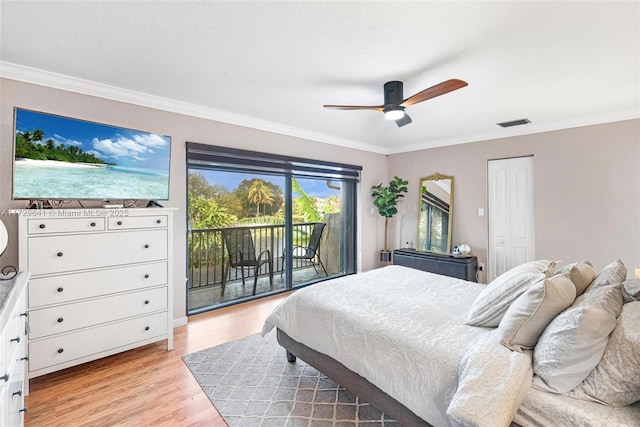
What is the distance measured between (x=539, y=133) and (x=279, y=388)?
449 cm

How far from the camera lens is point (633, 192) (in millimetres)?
3332

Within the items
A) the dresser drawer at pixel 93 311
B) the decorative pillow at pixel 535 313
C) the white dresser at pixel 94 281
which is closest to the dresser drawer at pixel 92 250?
the white dresser at pixel 94 281

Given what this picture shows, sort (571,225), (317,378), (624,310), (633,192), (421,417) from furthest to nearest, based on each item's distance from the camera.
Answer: (571,225) → (633,192) → (317,378) → (421,417) → (624,310)

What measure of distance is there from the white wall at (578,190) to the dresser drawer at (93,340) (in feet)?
14.8

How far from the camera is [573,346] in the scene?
46.0 inches

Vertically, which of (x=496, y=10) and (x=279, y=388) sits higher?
(x=496, y=10)

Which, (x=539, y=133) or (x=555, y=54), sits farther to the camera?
(x=539, y=133)

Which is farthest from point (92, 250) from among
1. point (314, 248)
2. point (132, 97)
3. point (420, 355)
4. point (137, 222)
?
point (314, 248)

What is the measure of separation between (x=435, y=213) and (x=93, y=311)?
4.78 m

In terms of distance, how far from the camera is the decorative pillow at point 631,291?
58.0 inches

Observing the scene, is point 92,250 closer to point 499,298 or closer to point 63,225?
point 63,225

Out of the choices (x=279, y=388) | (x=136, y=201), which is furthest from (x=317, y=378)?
(x=136, y=201)

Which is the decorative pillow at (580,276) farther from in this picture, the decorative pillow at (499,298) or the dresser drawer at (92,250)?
the dresser drawer at (92,250)

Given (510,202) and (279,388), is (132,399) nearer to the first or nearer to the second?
(279,388)
